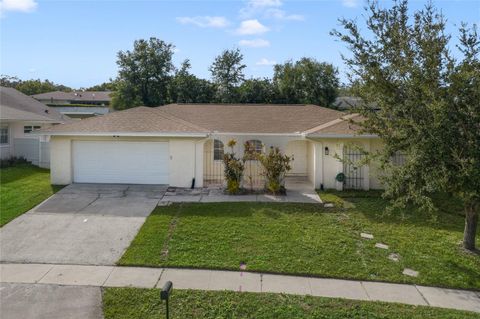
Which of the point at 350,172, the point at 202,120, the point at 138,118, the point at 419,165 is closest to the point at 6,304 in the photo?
the point at 419,165

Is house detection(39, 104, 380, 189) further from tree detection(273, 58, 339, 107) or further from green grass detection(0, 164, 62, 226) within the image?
tree detection(273, 58, 339, 107)

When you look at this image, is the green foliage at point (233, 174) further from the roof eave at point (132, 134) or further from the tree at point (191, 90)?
the tree at point (191, 90)

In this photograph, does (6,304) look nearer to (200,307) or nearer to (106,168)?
(200,307)

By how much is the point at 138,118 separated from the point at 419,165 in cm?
1225

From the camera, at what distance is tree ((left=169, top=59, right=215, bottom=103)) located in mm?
37281

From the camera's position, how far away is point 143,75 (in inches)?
1635

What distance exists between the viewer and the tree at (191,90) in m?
37.3

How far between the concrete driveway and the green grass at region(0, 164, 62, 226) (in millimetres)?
413

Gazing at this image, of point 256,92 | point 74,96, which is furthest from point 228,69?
point 74,96

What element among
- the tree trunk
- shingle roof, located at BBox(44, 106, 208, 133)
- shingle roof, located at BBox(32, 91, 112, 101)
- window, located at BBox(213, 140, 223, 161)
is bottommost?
the tree trunk

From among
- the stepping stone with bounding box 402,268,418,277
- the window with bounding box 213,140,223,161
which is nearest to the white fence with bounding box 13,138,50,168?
the window with bounding box 213,140,223,161

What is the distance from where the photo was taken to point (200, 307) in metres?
6.38

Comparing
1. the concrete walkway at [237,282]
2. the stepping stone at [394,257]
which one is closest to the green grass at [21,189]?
the concrete walkway at [237,282]

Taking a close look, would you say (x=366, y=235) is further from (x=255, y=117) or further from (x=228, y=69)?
(x=228, y=69)
